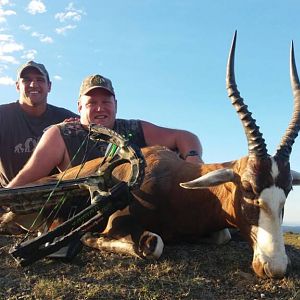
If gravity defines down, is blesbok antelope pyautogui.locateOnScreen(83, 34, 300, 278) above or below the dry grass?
above

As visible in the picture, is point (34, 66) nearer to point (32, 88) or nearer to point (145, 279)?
point (32, 88)

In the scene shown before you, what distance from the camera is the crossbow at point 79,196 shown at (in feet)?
14.6

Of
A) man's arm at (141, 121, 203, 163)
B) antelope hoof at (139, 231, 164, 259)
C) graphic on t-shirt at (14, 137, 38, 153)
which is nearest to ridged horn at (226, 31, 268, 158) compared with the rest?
antelope hoof at (139, 231, 164, 259)

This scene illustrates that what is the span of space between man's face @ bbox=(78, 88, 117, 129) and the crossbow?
135cm

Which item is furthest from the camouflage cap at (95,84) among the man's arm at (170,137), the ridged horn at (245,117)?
the ridged horn at (245,117)

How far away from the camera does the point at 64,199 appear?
508 cm

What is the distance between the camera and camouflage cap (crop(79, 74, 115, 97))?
6.77 m

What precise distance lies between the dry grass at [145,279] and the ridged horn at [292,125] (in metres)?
1.11

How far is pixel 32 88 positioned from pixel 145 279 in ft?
17.3

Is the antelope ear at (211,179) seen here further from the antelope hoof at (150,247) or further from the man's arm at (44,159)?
the man's arm at (44,159)

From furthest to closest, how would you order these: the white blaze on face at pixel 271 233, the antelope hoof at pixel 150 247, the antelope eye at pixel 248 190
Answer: the antelope hoof at pixel 150 247
the antelope eye at pixel 248 190
the white blaze on face at pixel 271 233

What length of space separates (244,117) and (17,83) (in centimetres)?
521

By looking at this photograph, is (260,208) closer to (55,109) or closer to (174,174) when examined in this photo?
(174,174)

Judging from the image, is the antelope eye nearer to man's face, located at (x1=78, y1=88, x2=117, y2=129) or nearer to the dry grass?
the dry grass
